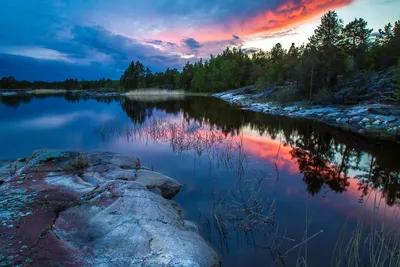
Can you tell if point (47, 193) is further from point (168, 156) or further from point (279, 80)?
point (279, 80)

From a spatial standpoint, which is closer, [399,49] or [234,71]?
[399,49]

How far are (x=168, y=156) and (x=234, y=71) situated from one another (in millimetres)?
77022

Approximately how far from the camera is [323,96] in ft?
106

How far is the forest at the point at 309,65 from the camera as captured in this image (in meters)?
34.6

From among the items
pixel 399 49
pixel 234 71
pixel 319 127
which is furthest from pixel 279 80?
pixel 319 127

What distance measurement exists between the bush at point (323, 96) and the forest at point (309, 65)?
311 mm

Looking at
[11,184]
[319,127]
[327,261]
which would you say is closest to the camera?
[327,261]

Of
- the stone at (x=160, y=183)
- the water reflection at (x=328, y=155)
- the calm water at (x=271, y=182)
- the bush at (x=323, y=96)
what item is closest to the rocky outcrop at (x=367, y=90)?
the bush at (x=323, y=96)

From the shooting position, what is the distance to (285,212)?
23.8ft

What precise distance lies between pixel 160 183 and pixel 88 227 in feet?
12.1

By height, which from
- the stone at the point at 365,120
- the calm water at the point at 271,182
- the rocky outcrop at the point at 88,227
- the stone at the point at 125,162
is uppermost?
the stone at the point at 365,120

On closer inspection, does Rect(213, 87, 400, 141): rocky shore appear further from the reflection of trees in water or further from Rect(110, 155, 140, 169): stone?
Rect(110, 155, 140, 169): stone

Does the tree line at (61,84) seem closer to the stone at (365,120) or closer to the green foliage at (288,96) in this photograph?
the green foliage at (288,96)

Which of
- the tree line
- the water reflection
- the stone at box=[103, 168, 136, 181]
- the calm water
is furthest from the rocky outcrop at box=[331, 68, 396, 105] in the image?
the tree line
